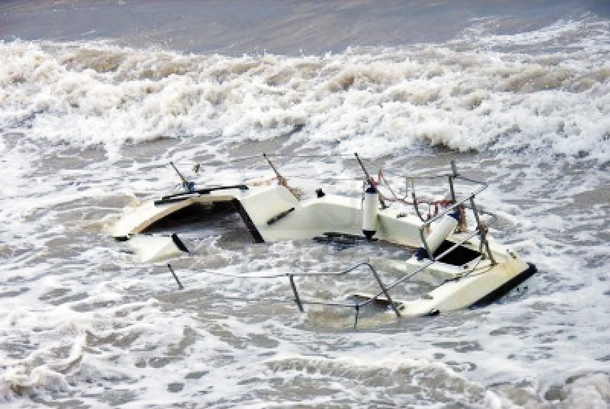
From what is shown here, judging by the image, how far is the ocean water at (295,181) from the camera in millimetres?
7586

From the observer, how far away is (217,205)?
1209cm

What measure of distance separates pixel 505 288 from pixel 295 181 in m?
5.37

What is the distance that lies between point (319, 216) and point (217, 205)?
164 centimetres

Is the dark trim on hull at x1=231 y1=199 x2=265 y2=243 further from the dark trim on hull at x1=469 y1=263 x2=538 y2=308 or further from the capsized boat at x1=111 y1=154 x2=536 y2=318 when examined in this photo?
the dark trim on hull at x1=469 y1=263 x2=538 y2=308

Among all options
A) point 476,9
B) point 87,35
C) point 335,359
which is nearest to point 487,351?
point 335,359

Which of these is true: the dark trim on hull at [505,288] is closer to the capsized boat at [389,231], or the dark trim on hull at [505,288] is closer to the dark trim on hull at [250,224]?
the capsized boat at [389,231]

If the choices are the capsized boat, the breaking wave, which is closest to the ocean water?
the breaking wave

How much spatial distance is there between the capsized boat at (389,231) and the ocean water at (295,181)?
22cm

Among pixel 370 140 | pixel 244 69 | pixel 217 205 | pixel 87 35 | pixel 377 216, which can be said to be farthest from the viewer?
pixel 87 35

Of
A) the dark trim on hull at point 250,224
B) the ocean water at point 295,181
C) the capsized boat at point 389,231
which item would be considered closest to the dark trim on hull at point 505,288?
the capsized boat at point 389,231

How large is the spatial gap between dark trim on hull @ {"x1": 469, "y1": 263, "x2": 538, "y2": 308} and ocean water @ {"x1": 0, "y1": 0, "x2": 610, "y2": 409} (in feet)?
0.37

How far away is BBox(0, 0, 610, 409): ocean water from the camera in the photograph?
7586 mm

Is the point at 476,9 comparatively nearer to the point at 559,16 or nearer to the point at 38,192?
the point at 559,16

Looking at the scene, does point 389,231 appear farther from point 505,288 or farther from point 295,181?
point 295,181
